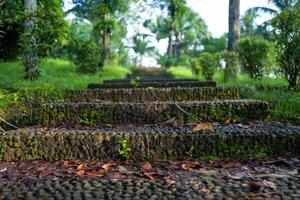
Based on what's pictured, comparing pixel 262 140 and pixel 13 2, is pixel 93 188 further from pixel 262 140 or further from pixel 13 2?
pixel 13 2

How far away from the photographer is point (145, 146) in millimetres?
2846

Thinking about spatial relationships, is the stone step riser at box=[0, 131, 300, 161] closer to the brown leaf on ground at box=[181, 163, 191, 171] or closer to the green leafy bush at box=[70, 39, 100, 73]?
the brown leaf on ground at box=[181, 163, 191, 171]

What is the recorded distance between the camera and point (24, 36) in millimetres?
7242

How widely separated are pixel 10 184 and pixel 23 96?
234 centimetres

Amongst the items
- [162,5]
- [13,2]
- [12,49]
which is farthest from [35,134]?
[162,5]

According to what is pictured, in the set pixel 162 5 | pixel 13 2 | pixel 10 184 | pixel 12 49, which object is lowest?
pixel 10 184

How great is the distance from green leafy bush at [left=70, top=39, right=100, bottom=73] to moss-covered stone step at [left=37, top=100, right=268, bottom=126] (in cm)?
717

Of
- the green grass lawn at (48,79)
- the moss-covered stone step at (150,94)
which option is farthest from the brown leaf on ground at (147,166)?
the green grass lawn at (48,79)

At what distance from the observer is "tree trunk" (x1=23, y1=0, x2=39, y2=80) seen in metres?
7.21

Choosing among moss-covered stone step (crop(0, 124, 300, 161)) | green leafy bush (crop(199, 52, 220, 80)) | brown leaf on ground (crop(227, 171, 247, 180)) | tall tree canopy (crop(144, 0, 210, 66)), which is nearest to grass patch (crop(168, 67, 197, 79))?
green leafy bush (crop(199, 52, 220, 80))

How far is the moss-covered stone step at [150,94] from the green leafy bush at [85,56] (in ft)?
20.5

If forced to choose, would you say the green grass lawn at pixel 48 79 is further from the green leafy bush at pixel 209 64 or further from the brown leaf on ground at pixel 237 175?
the brown leaf on ground at pixel 237 175

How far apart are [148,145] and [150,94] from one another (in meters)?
1.70

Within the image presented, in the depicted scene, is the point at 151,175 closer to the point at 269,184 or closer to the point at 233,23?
the point at 269,184
